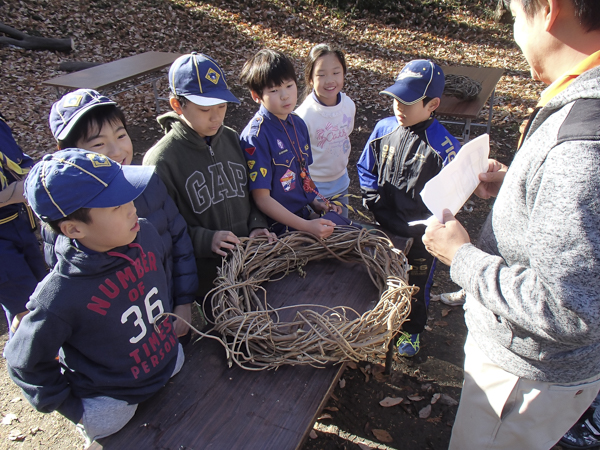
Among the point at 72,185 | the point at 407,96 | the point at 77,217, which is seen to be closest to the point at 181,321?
A: the point at 77,217

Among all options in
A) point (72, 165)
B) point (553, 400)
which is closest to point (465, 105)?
point (553, 400)

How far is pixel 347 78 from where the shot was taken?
28.6ft

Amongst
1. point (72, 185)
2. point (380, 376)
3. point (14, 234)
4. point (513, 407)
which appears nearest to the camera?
point (72, 185)

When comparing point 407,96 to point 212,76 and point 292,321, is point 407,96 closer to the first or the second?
point 212,76

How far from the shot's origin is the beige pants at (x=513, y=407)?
1458mm

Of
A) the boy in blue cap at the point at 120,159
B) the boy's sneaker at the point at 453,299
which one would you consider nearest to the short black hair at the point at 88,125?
the boy in blue cap at the point at 120,159

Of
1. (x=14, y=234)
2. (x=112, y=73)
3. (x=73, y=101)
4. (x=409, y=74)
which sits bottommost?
(x=112, y=73)

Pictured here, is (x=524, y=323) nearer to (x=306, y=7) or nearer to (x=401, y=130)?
(x=401, y=130)

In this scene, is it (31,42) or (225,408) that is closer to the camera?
(225,408)

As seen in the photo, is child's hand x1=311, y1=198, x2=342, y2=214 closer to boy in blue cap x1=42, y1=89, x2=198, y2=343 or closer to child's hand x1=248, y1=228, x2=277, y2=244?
child's hand x1=248, y1=228, x2=277, y2=244

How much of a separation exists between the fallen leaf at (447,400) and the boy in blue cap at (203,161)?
1.73m

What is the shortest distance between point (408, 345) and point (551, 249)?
2197 mm

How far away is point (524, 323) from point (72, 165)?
4.74 feet

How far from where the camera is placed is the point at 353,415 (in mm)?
2744
